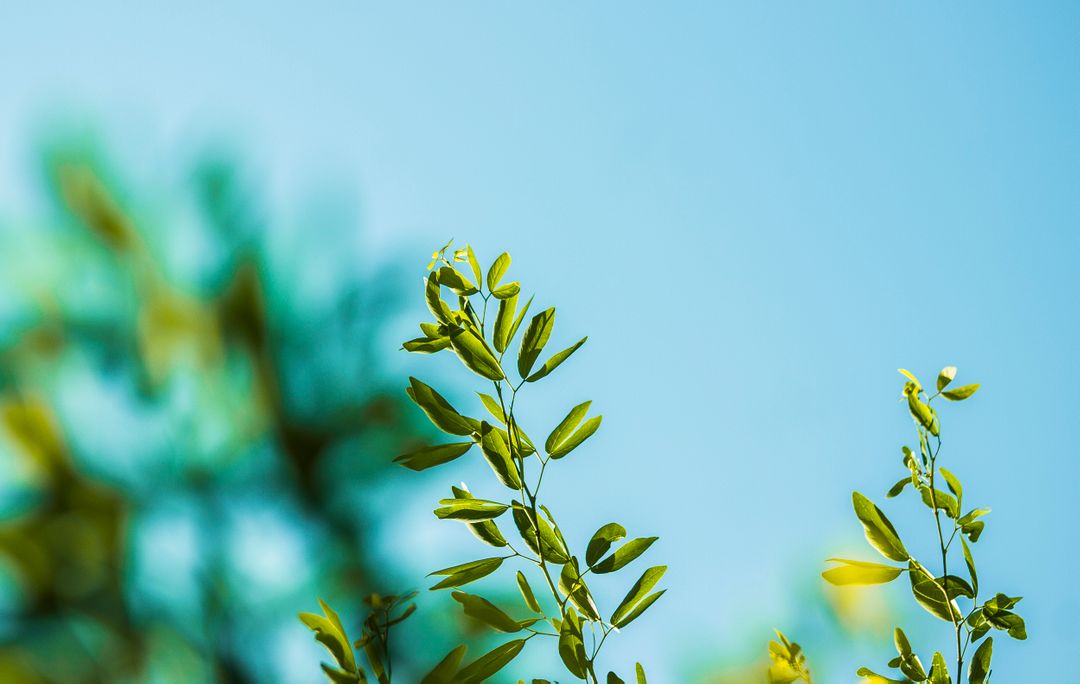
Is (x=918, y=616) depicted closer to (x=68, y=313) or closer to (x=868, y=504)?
(x=868, y=504)

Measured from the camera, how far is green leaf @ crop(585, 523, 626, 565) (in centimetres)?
38

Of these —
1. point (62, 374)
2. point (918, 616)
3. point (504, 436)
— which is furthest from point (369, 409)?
point (504, 436)

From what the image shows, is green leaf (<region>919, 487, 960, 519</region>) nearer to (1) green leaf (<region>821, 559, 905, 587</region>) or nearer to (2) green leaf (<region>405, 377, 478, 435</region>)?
(1) green leaf (<region>821, 559, 905, 587</region>)

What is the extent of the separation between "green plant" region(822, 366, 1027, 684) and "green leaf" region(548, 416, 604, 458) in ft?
0.42

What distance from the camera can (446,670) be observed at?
312 millimetres

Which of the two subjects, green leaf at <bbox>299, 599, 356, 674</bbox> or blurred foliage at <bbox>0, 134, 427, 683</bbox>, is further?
blurred foliage at <bbox>0, 134, 427, 683</bbox>

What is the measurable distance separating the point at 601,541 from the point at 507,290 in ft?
0.43

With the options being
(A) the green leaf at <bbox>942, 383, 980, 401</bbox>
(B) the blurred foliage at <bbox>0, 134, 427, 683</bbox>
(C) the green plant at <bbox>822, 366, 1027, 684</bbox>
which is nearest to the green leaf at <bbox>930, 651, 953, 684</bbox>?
(C) the green plant at <bbox>822, 366, 1027, 684</bbox>

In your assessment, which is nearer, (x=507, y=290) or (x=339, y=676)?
(x=339, y=676)

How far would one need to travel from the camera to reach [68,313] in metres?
1.77

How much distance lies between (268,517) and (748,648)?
3.99ft

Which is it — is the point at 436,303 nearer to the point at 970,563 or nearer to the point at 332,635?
the point at 332,635

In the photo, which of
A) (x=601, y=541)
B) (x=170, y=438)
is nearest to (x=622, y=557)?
(x=601, y=541)

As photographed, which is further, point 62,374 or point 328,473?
point 62,374
